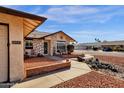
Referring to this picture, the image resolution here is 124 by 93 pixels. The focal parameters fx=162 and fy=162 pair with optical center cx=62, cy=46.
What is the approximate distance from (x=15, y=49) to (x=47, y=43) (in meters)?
17.5

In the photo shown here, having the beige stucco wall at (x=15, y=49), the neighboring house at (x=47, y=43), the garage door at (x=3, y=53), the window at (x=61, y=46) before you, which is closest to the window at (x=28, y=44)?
the neighboring house at (x=47, y=43)

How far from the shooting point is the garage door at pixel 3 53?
718cm

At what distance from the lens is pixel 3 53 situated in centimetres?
724

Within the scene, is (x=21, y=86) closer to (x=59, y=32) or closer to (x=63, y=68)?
(x=63, y=68)

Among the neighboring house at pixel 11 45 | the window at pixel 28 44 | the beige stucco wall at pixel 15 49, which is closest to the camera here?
the neighboring house at pixel 11 45

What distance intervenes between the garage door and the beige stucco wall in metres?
0.22

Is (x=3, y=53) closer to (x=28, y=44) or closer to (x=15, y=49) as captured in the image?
(x=15, y=49)

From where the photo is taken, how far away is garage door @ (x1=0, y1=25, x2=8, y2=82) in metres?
7.18

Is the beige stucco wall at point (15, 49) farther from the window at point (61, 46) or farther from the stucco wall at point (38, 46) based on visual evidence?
the window at point (61, 46)

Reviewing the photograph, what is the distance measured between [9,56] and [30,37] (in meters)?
15.5

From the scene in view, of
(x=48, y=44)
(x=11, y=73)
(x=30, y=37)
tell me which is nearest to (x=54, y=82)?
(x=11, y=73)

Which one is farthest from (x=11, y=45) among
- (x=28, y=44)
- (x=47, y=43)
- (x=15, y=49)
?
(x=47, y=43)

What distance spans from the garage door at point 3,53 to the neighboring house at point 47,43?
1515 cm

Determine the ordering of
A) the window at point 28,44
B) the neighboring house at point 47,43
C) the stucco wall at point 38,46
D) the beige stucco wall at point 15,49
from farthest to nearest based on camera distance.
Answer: the stucco wall at point 38,46, the neighboring house at point 47,43, the window at point 28,44, the beige stucco wall at point 15,49
